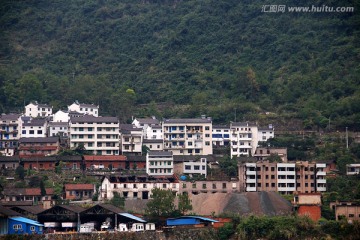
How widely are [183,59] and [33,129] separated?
65.1ft

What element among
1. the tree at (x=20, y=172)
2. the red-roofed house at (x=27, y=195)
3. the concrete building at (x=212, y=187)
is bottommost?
the red-roofed house at (x=27, y=195)

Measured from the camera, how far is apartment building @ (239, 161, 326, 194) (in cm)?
6431

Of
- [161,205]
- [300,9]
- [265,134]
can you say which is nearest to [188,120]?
[265,134]

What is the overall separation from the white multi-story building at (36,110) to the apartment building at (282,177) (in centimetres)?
1769

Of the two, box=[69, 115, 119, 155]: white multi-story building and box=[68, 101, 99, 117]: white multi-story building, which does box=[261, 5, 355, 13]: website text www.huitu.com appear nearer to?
box=[68, 101, 99, 117]: white multi-story building

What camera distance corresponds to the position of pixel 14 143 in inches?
2793

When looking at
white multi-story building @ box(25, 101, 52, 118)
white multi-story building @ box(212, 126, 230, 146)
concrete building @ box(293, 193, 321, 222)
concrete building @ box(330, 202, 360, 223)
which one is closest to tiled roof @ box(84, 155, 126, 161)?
white multi-story building @ box(212, 126, 230, 146)

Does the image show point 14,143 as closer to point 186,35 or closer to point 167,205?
point 167,205

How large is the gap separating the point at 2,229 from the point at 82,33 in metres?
40.2

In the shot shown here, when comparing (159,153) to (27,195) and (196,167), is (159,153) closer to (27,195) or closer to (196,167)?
(196,167)

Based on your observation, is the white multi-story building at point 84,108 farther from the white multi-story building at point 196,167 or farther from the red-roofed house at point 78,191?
the red-roofed house at point 78,191

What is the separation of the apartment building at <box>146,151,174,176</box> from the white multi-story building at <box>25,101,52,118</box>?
11960mm

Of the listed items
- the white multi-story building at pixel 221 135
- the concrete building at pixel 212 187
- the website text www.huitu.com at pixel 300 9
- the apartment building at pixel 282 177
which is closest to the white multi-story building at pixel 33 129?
the white multi-story building at pixel 221 135

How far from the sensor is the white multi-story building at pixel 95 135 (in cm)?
7031
